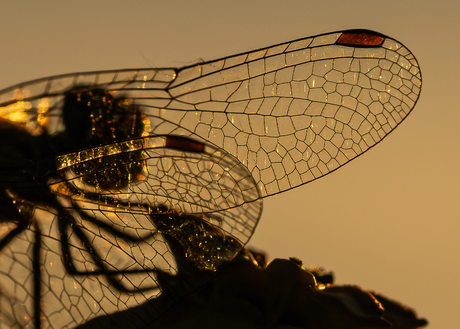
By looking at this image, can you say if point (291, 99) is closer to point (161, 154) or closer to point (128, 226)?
point (161, 154)

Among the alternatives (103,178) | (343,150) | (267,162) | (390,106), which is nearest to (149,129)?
(103,178)

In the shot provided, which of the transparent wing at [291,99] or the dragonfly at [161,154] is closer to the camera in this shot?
the dragonfly at [161,154]

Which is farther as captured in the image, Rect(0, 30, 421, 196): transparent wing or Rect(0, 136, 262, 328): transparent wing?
Rect(0, 30, 421, 196): transparent wing

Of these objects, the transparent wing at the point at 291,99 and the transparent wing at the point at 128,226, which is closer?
the transparent wing at the point at 128,226

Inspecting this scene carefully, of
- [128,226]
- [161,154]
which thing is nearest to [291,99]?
[161,154]

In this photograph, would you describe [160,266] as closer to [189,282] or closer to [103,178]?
[189,282]

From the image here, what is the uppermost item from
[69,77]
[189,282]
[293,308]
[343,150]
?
[69,77]
